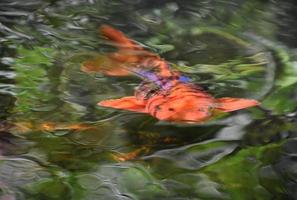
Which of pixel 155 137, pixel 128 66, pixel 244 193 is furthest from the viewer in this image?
pixel 128 66

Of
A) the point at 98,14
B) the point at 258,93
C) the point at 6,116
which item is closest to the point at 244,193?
the point at 258,93

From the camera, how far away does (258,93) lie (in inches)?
29.9

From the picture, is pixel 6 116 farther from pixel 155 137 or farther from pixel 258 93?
pixel 258 93

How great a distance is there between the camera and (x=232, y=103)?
0.74 meters

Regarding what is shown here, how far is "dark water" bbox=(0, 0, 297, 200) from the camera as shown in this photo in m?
0.61

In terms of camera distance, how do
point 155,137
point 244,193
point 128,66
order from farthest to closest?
point 128,66, point 155,137, point 244,193

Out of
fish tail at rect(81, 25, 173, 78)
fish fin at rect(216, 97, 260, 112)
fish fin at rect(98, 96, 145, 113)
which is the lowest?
fish fin at rect(98, 96, 145, 113)

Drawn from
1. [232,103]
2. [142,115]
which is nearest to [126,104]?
[142,115]

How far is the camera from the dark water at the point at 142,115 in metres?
0.61

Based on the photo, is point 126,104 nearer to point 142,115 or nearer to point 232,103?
point 142,115

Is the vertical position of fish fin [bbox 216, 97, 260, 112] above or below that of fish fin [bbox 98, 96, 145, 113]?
above

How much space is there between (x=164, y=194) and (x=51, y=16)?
0.47 m

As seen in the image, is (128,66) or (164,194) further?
(128,66)

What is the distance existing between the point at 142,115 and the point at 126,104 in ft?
0.10
